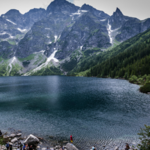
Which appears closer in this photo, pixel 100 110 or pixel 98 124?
pixel 98 124

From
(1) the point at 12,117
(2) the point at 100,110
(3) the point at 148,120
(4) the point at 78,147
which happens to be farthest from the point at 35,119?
(3) the point at 148,120

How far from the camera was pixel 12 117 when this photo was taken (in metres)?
48.6

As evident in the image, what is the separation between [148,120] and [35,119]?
41.3 m

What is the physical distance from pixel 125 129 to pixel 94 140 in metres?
11.5

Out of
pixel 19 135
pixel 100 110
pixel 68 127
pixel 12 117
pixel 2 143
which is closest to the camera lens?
pixel 2 143

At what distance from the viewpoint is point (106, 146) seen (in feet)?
92.5

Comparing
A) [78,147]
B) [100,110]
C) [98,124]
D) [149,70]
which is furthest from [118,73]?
[78,147]

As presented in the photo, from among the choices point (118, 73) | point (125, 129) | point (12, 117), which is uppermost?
point (118, 73)

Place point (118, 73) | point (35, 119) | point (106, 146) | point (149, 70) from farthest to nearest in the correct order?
point (118, 73)
point (149, 70)
point (35, 119)
point (106, 146)

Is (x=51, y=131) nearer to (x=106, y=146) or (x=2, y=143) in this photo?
(x=2, y=143)

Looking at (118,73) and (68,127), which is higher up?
(118,73)

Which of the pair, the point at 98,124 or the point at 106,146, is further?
the point at 98,124

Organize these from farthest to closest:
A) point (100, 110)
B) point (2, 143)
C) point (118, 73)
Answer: point (118, 73) → point (100, 110) → point (2, 143)

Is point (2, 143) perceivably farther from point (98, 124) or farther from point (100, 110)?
point (100, 110)
